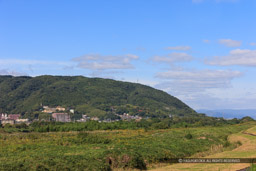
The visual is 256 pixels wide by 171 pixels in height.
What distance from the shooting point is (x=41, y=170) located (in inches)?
1129

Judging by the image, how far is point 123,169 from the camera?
33.4 m

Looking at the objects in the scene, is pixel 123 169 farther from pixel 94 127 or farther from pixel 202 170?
pixel 94 127

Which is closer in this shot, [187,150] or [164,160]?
[164,160]

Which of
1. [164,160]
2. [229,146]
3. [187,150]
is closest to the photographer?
[164,160]

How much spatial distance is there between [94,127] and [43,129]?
17.9m

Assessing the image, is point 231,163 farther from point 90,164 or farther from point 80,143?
point 80,143

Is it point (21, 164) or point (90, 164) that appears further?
point (90, 164)

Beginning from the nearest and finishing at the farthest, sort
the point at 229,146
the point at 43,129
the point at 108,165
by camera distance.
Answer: the point at 108,165 < the point at 229,146 < the point at 43,129

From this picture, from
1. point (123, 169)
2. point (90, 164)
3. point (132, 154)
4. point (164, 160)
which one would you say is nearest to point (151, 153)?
point (164, 160)

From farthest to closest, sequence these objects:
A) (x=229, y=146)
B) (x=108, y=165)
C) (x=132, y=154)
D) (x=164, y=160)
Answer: (x=229, y=146) → (x=164, y=160) → (x=132, y=154) → (x=108, y=165)

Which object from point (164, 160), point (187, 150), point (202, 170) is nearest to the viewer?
point (202, 170)

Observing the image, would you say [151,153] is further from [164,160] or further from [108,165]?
[108,165]

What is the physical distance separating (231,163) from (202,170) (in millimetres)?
4236

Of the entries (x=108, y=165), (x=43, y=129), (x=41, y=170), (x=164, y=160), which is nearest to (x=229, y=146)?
(x=164, y=160)
